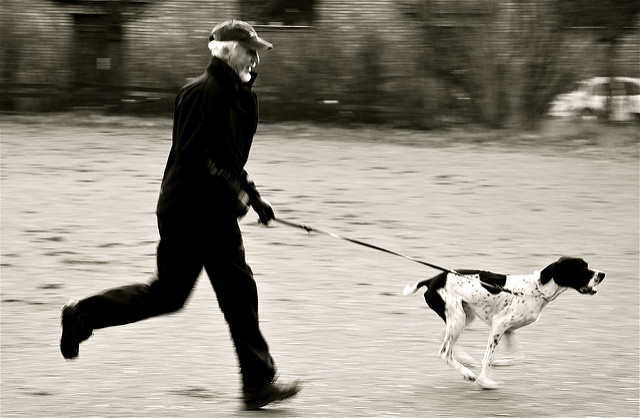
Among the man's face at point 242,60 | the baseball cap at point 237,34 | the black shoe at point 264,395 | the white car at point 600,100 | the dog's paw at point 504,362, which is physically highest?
the baseball cap at point 237,34

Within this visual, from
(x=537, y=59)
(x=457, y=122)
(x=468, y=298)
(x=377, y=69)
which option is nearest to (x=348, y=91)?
(x=377, y=69)

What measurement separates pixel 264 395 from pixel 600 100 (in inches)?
546

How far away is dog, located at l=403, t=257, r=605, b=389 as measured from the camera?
5.81 meters

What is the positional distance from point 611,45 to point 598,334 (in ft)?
38.8

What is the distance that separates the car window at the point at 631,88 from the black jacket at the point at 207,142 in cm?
1402

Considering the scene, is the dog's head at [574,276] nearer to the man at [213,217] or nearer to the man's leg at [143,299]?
the man at [213,217]

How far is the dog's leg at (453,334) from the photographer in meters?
5.82

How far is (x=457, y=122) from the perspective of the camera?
18.3 metres

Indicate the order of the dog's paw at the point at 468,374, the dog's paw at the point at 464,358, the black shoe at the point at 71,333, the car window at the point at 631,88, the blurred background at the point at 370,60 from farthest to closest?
1. the car window at the point at 631,88
2. the blurred background at the point at 370,60
3. the dog's paw at the point at 464,358
4. the dog's paw at the point at 468,374
5. the black shoe at the point at 71,333

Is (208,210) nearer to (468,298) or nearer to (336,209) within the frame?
(468,298)

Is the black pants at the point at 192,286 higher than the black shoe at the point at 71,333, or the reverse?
the black pants at the point at 192,286

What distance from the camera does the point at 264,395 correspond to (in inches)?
210

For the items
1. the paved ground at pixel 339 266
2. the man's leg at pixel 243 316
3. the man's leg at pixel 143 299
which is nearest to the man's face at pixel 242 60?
the man's leg at pixel 243 316

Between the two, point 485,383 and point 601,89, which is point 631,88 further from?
point 485,383
